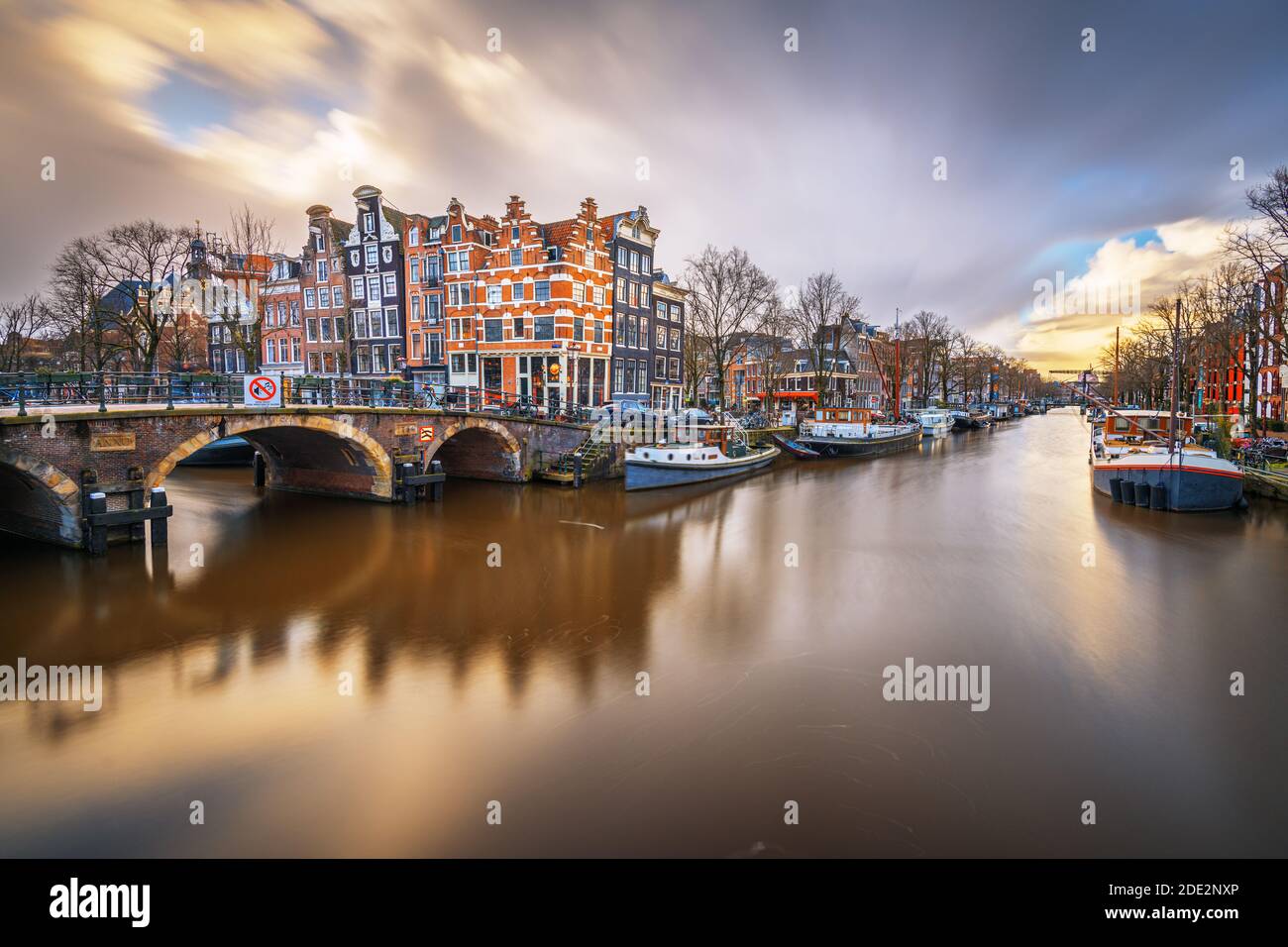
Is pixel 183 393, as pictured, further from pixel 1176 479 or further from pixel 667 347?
pixel 1176 479

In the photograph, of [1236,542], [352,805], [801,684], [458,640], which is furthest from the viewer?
[1236,542]

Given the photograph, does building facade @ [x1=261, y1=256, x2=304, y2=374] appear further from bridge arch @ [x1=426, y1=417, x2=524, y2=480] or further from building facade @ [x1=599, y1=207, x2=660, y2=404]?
building facade @ [x1=599, y1=207, x2=660, y2=404]

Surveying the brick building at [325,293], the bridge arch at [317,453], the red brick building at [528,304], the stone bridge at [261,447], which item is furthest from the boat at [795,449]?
the brick building at [325,293]

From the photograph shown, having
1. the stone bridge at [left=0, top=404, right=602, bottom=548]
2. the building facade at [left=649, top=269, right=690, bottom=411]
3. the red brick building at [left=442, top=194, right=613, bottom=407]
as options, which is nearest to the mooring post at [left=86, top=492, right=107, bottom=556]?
the stone bridge at [left=0, top=404, right=602, bottom=548]

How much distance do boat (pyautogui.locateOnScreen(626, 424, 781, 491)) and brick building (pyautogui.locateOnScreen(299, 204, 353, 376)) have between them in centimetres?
2639

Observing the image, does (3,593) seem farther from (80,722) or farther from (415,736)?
(415,736)

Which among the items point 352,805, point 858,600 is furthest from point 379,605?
point 858,600

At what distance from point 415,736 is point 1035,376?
210m

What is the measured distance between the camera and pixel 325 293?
4428cm

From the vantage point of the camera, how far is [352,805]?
6.69 m

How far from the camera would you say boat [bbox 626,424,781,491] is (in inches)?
1069

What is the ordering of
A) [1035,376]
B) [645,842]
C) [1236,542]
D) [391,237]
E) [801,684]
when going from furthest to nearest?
[1035,376] → [391,237] → [1236,542] → [801,684] → [645,842]

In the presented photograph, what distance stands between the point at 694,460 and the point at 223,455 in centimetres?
2648
